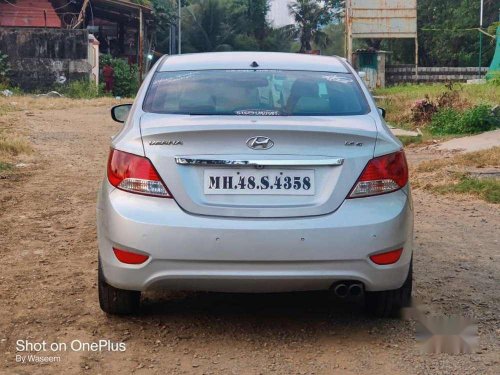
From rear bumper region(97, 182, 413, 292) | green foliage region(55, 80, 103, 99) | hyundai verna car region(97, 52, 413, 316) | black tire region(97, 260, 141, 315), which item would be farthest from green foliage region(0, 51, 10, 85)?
rear bumper region(97, 182, 413, 292)

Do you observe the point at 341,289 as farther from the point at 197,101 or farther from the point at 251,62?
the point at 251,62

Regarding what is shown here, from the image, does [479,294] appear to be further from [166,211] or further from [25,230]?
[25,230]

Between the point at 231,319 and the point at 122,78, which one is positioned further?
the point at 122,78

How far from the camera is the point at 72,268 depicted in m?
5.44

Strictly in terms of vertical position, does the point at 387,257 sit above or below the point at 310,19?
below

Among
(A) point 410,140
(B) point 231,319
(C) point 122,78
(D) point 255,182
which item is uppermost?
(C) point 122,78

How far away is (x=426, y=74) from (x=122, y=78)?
13703 mm

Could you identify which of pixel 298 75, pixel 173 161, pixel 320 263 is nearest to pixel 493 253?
pixel 298 75

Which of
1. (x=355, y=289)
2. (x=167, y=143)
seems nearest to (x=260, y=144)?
(x=167, y=143)

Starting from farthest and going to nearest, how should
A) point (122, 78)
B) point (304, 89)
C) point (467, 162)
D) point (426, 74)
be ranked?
1. point (426, 74)
2. point (122, 78)
3. point (467, 162)
4. point (304, 89)

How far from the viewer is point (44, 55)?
30.1m

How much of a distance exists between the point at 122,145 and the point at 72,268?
1705 mm

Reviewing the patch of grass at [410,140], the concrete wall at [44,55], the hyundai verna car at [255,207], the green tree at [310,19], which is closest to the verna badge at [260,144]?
the hyundai verna car at [255,207]

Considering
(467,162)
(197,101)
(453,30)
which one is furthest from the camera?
(453,30)
